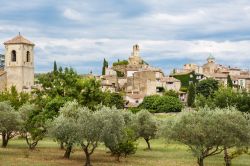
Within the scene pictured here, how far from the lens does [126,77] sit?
542 ft

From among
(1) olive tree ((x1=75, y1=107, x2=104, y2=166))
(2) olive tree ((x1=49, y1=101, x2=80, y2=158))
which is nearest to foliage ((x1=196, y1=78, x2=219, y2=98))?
(2) olive tree ((x1=49, y1=101, x2=80, y2=158))

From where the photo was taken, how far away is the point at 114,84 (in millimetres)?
159625

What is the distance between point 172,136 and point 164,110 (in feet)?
262

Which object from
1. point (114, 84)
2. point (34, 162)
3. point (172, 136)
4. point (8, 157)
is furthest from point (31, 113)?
point (114, 84)

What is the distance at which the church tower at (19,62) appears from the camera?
119 meters

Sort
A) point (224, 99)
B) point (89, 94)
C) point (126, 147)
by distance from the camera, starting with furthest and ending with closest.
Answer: point (224, 99) < point (89, 94) < point (126, 147)

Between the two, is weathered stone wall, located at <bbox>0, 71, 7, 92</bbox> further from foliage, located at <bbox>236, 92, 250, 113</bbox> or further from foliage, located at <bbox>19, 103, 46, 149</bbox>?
foliage, located at <bbox>19, 103, 46, 149</bbox>

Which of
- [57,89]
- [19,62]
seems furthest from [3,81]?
[57,89]

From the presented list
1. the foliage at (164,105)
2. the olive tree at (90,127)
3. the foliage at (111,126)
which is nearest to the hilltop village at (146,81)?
the foliage at (164,105)

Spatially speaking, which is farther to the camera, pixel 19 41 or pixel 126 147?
pixel 19 41

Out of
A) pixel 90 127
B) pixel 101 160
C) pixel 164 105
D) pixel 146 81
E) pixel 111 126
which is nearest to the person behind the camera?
pixel 90 127

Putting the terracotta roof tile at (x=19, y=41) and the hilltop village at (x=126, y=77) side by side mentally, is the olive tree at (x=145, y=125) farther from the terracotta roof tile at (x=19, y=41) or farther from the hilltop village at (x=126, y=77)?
the terracotta roof tile at (x=19, y=41)

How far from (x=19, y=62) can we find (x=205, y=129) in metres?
87.5

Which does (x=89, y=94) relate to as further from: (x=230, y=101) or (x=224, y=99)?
(x=224, y=99)
